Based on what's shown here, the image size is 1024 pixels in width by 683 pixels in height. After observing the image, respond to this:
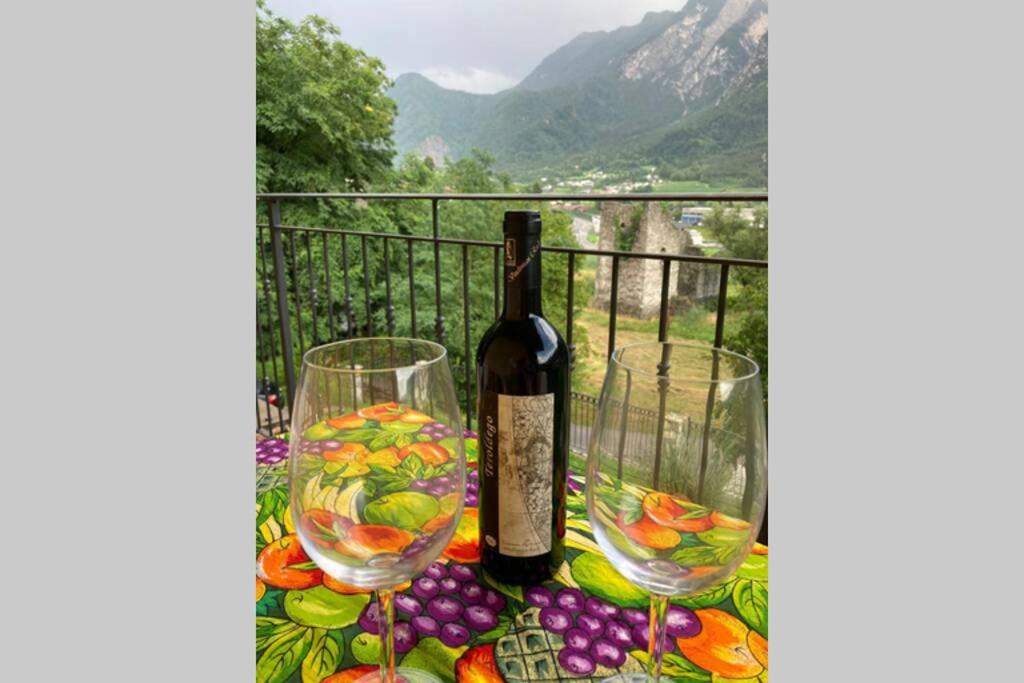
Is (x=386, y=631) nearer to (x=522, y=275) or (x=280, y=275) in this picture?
(x=522, y=275)

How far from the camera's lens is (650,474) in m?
0.45

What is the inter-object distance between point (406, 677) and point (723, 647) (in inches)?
10.7

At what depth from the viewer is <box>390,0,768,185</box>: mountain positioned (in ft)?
44.2

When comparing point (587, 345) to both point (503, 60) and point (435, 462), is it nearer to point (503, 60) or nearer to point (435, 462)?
point (503, 60)

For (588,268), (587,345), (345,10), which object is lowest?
(587,345)

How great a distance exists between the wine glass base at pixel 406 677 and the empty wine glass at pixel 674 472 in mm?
168

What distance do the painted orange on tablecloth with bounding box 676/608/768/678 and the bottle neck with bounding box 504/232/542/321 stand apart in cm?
33

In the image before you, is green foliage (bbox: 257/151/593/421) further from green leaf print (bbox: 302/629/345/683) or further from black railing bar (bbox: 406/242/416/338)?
green leaf print (bbox: 302/629/345/683)

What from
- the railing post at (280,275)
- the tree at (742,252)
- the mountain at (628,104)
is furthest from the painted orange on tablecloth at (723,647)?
the mountain at (628,104)

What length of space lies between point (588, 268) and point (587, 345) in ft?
10.2

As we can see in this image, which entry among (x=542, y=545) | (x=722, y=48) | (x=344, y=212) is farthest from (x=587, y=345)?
(x=542, y=545)

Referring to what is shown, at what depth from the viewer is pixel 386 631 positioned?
432 millimetres

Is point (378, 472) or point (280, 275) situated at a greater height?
point (280, 275)

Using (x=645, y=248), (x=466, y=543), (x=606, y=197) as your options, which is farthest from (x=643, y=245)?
(x=466, y=543)
